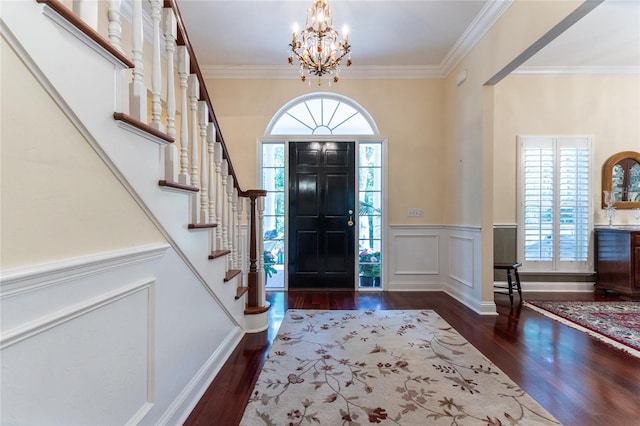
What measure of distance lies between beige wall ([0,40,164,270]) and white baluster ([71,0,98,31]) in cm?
35

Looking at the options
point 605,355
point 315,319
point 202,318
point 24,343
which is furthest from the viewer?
point 315,319

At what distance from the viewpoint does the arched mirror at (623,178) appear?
3982mm

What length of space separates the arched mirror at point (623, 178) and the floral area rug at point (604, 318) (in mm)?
1390

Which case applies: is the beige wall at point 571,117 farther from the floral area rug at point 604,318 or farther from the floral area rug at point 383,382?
the floral area rug at point 383,382

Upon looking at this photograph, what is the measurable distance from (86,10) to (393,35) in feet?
10.5

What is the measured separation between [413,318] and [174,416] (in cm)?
228

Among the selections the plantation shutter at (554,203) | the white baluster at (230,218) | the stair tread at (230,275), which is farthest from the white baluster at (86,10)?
the plantation shutter at (554,203)

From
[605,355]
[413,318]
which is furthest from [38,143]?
[605,355]

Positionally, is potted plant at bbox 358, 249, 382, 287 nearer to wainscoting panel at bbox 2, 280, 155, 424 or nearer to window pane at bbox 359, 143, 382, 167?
window pane at bbox 359, 143, 382, 167

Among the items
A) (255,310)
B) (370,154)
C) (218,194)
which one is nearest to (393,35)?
(370,154)

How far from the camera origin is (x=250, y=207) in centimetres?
271

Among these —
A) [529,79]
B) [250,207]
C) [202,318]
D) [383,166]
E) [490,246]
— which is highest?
[529,79]

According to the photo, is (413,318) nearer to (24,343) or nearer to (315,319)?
(315,319)

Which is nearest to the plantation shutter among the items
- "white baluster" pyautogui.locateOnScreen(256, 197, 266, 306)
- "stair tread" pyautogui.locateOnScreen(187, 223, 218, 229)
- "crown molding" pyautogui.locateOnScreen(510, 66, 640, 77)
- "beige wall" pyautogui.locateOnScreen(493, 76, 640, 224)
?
"beige wall" pyautogui.locateOnScreen(493, 76, 640, 224)
